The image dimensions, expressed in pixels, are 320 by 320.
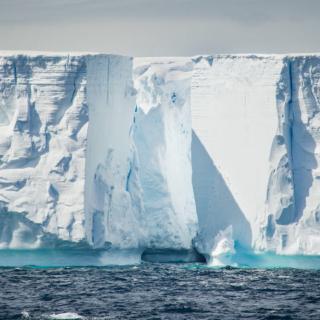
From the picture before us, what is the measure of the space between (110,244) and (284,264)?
4024 millimetres

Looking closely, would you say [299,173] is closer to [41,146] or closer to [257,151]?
[257,151]

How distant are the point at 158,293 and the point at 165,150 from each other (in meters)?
6.76

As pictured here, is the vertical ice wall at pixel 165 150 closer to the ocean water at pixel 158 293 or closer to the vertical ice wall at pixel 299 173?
the ocean water at pixel 158 293

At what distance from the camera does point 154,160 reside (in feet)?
107

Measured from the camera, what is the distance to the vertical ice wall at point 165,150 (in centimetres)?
3206

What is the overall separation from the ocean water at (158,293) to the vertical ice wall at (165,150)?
100 cm

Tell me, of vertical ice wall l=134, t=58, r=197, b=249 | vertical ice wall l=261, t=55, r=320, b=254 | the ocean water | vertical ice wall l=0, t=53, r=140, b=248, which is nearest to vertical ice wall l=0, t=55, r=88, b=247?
vertical ice wall l=0, t=53, r=140, b=248

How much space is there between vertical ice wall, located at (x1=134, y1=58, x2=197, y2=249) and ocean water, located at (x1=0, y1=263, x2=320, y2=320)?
3.30ft

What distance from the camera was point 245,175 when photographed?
31312 millimetres

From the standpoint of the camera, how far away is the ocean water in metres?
24.3

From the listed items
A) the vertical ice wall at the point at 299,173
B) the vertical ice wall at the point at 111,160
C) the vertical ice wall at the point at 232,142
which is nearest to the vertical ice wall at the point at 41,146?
the vertical ice wall at the point at 111,160

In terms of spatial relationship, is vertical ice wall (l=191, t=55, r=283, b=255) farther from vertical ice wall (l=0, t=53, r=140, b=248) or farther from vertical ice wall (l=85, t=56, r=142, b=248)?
vertical ice wall (l=0, t=53, r=140, b=248)

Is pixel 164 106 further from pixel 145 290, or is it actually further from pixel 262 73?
pixel 145 290

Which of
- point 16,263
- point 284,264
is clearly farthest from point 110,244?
point 284,264
